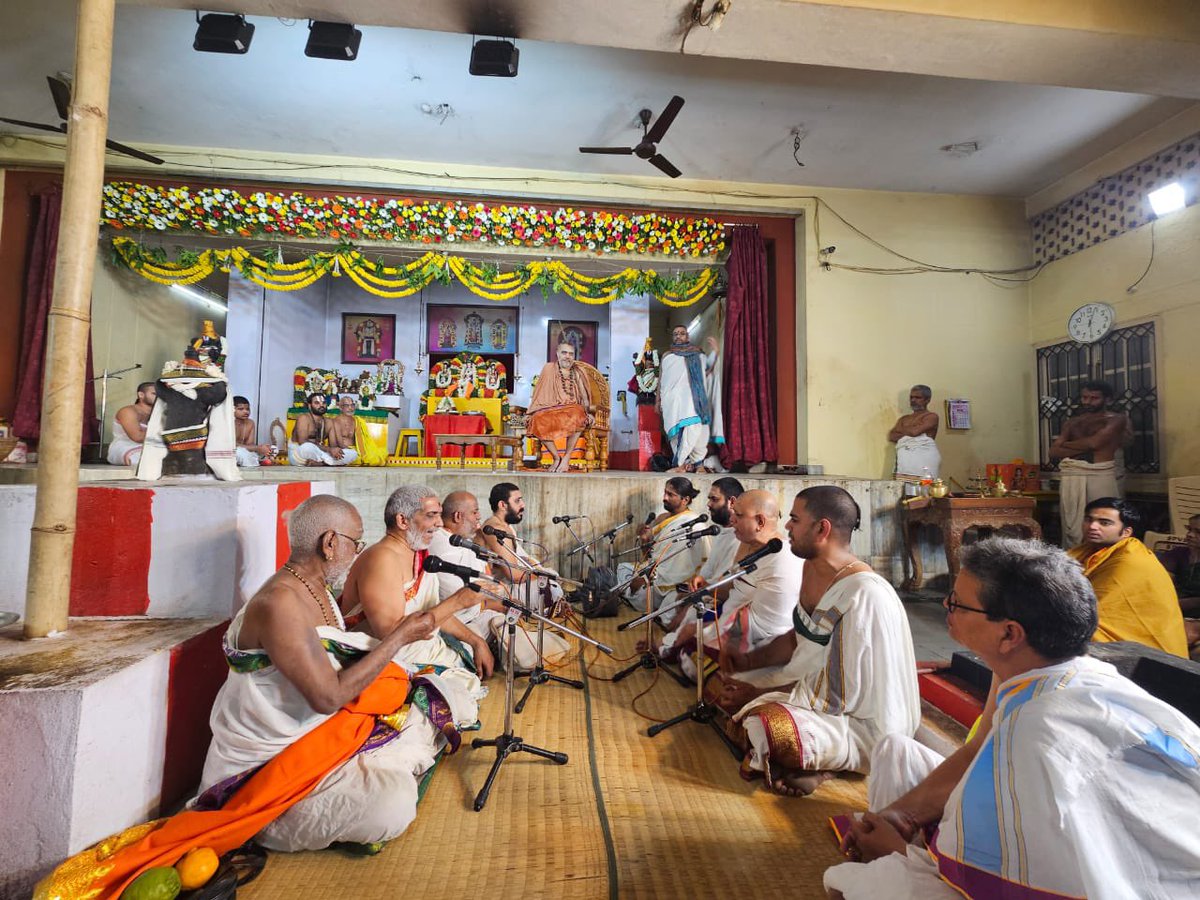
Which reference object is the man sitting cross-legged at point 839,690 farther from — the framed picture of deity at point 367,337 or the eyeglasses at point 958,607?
the framed picture of deity at point 367,337

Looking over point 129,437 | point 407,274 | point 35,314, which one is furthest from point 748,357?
point 35,314

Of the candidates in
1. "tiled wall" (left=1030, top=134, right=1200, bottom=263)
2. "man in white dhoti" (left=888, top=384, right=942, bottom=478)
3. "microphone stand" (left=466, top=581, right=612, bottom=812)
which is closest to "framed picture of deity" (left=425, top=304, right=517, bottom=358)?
"man in white dhoti" (left=888, top=384, right=942, bottom=478)

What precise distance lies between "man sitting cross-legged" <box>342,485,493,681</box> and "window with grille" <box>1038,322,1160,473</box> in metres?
7.19

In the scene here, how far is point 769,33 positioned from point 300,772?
519 cm

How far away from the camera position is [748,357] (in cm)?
771

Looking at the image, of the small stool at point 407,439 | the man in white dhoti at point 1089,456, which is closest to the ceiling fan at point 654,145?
the man in white dhoti at point 1089,456

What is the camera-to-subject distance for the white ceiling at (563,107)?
17.8 ft

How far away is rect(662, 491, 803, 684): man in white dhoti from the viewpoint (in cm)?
300

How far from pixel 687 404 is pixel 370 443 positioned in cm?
467

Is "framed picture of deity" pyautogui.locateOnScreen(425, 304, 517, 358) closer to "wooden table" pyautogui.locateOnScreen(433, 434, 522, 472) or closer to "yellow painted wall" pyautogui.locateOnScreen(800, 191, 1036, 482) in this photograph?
"wooden table" pyautogui.locateOnScreen(433, 434, 522, 472)

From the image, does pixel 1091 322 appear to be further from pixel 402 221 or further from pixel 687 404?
pixel 402 221

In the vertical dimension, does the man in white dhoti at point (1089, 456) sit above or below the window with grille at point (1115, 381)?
below

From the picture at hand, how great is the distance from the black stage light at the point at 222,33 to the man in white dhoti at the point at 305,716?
15.4ft

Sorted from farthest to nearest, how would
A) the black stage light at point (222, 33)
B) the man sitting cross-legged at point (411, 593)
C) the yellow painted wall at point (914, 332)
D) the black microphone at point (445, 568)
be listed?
1. the yellow painted wall at point (914, 332)
2. the black stage light at point (222, 33)
3. the man sitting cross-legged at point (411, 593)
4. the black microphone at point (445, 568)
